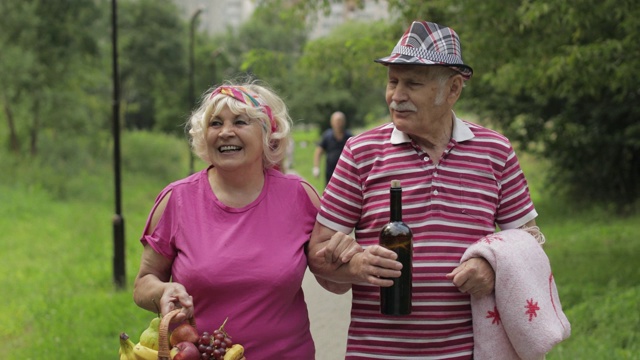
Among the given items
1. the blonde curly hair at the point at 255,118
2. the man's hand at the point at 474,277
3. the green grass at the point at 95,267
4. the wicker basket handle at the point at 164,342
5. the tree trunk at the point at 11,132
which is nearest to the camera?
the wicker basket handle at the point at 164,342

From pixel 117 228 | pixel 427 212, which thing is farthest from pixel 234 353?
pixel 117 228

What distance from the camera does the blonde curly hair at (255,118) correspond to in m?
3.84

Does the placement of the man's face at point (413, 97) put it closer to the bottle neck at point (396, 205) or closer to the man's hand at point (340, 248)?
the bottle neck at point (396, 205)

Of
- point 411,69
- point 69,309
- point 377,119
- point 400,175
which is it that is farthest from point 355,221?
point 377,119

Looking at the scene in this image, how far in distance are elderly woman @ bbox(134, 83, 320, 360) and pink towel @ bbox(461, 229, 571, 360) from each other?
29.0 inches

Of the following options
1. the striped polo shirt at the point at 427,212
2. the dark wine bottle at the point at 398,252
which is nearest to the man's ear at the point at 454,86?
the striped polo shirt at the point at 427,212

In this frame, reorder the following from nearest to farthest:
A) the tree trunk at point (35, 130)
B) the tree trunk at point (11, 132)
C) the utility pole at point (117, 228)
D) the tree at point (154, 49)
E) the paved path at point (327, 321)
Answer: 1. the paved path at point (327, 321)
2. the utility pole at point (117, 228)
3. the tree trunk at point (11, 132)
4. the tree trunk at point (35, 130)
5. the tree at point (154, 49)

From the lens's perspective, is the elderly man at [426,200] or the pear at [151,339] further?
the elderly man at [426,200]

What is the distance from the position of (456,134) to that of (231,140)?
2.88 ft

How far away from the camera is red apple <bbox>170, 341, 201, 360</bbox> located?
10.8 ft

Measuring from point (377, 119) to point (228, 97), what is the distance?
5472 cm

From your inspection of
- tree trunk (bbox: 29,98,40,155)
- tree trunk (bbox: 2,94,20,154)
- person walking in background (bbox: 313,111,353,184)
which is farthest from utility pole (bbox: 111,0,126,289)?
tree trunk (bbox: 29,98,40,155)

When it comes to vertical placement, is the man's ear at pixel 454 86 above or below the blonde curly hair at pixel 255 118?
above

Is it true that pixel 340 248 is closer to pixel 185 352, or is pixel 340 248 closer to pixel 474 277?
pixel 474 277
